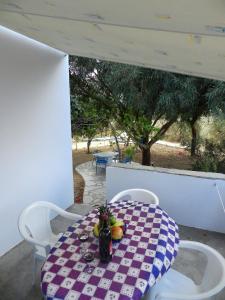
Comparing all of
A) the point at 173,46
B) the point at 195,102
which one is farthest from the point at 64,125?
the point at 195,102

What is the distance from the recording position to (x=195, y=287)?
236cm

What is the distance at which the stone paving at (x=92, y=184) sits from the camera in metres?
6.05

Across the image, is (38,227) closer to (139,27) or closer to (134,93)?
(139,27)

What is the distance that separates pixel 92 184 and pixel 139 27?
597 centimetres

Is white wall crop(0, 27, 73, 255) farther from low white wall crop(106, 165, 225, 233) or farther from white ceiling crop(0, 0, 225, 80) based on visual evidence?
low white wall crop(106, 165, 225, 233)

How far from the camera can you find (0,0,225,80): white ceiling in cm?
163

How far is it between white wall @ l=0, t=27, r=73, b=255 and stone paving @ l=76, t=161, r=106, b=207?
1064 mm

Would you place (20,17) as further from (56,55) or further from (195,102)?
(195,102)

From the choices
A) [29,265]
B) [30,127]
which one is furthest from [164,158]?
[29,265]

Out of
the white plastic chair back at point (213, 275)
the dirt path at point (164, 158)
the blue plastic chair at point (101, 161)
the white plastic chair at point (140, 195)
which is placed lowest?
the dirt path at point (164, 158)

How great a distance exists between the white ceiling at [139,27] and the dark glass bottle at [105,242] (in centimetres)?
164

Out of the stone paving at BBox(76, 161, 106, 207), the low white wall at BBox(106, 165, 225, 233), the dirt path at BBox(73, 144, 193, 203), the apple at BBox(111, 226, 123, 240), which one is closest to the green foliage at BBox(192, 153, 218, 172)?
the dirt path at BBox(73, 144, 193, 203)

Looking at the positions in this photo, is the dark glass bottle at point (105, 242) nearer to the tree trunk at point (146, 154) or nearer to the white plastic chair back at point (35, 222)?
the white plastic chair back at point (35, 222)

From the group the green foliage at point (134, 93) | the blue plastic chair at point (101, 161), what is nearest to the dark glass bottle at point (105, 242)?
the green foliage at point (134, 93)
